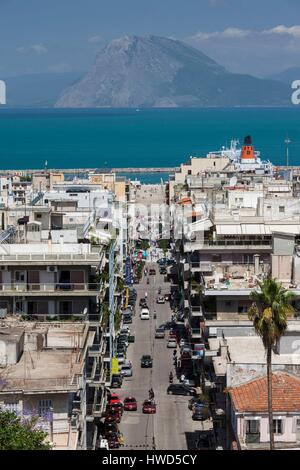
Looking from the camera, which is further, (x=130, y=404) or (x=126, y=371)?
(x=126, y=371)

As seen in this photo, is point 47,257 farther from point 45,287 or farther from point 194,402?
point 194,402

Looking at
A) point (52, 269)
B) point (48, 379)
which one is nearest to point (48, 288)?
point (52, 269)

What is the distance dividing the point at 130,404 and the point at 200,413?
2438 millimetres

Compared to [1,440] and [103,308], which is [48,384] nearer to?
[1,440]

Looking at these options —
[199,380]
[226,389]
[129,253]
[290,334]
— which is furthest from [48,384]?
[129,253]

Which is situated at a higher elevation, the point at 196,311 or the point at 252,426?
the point at 196,311

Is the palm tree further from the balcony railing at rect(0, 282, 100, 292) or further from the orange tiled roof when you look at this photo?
the balcony railing at rect(0, 282, 100, 292)

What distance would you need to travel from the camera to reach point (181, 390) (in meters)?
34.6

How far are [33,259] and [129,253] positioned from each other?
36021 mm

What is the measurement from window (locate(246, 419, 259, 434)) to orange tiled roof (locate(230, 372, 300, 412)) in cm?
22

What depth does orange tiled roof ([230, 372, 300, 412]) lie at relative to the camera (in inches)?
823

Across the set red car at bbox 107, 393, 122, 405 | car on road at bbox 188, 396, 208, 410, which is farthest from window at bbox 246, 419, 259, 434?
red car at bbox 107, 393, 122, 405

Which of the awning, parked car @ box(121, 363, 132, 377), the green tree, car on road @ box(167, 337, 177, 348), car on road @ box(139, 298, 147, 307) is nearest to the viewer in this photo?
the green tree

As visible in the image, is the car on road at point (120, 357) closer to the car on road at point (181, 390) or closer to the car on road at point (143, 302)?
the car on road at point (181, 390)
